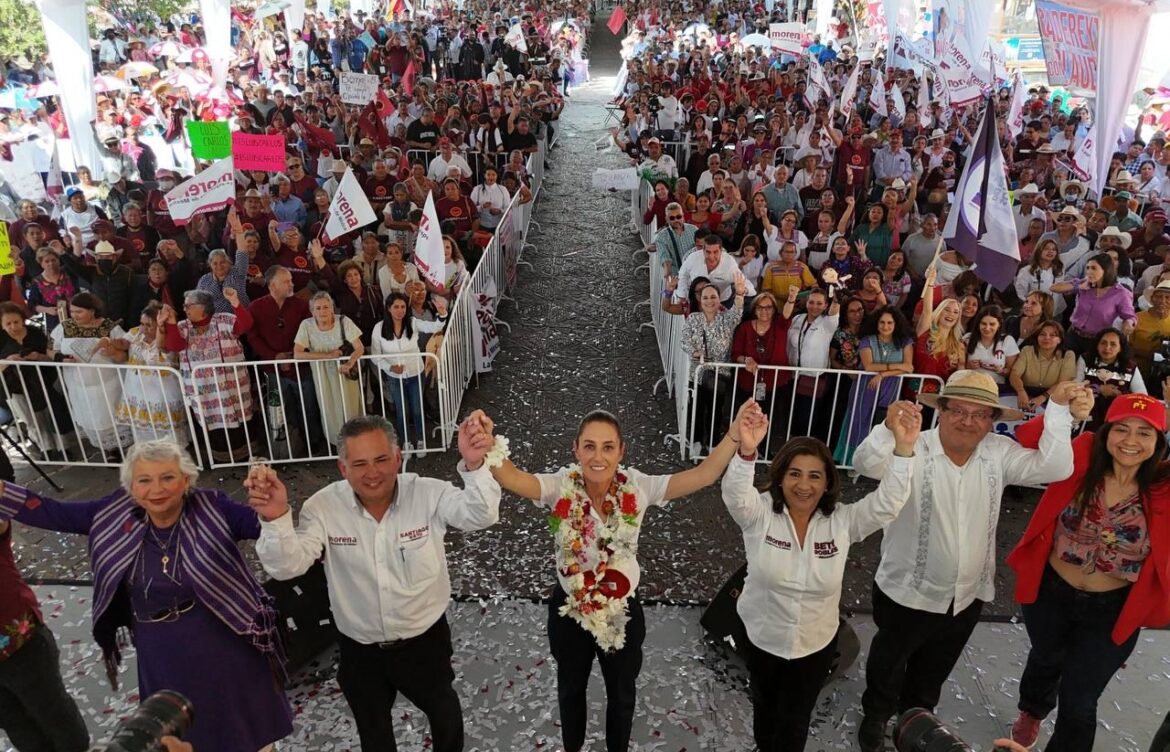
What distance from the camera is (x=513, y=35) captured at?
70.5 ft

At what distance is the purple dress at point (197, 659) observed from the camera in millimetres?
2957

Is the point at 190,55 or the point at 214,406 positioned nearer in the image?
the point at 214,406

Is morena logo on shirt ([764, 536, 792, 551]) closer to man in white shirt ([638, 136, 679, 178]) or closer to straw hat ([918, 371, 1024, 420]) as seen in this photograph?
straw hat ([918, 371, 1024, 420])

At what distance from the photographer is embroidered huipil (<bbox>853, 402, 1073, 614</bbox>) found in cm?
330

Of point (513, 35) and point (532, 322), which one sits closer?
→ point (532, 322)

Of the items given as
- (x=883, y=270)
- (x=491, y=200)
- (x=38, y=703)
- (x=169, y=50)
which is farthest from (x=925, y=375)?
(x=169, y=50)

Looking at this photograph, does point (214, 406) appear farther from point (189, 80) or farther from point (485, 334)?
point (189, 80)

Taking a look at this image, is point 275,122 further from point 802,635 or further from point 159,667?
point 802,635

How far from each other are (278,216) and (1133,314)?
888 cm

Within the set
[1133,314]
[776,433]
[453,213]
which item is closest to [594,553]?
[776,433]

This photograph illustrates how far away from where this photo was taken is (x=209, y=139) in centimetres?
814

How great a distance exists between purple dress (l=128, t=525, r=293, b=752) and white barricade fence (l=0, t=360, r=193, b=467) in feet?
11.0

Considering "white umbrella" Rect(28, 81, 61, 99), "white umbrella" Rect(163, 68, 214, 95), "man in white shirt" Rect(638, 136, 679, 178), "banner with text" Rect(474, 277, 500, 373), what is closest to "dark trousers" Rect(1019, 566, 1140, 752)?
"banner with text" Rect(474, 277, 500, 373)

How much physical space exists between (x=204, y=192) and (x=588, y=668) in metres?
5.89
